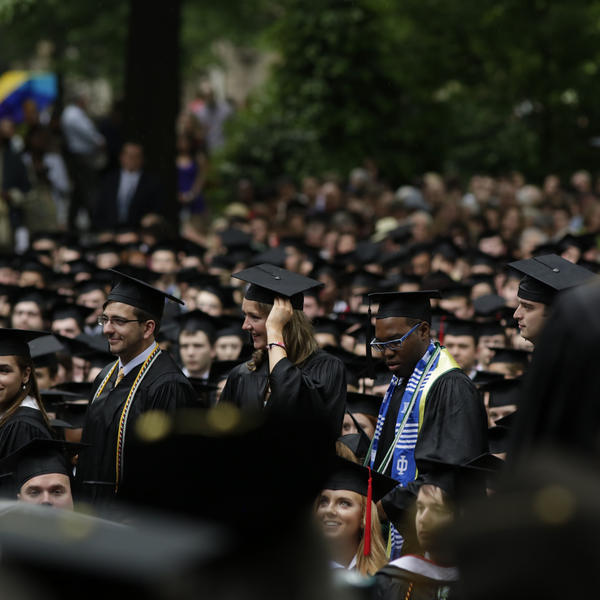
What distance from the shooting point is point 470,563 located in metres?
1.72

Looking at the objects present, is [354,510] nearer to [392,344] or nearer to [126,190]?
[392,344]

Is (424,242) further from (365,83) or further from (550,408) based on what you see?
(550,408)

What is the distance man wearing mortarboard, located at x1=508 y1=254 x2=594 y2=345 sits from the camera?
5.95m

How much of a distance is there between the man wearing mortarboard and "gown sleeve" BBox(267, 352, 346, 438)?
1023 mm

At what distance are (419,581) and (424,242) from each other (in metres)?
9.93

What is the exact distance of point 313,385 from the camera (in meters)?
6.16

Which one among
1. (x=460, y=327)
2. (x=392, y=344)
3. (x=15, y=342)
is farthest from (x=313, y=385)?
(x=460, y=327)

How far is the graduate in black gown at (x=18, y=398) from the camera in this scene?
6441mm

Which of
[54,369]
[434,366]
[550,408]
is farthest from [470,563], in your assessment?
[54,369]

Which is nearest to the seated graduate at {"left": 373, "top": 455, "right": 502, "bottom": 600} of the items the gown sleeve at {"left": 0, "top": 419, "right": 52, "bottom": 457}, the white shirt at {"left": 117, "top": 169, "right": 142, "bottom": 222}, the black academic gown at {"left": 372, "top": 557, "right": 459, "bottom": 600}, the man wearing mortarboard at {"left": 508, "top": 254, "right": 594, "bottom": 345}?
the black academic gown at {"left": 372, "top": 557, "right": 459, "bottom": 600}

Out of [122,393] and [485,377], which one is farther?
[485,377]

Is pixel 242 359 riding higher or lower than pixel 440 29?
lower

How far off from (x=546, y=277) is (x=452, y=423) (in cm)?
98

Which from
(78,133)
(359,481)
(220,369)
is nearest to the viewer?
(359,481)
